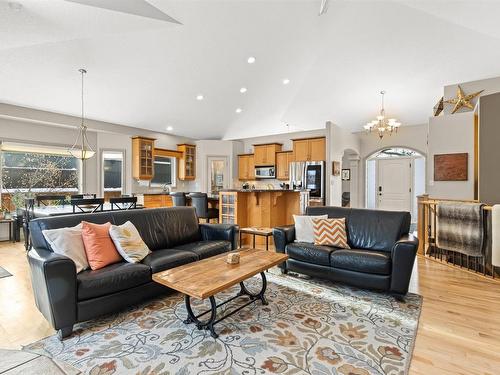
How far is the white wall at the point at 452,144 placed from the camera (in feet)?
16.3

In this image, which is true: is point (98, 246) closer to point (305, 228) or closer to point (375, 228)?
point (305, 228)

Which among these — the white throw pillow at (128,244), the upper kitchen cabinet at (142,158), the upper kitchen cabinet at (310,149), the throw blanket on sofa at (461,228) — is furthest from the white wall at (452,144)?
the upper kitchen cabinet at (142,158)

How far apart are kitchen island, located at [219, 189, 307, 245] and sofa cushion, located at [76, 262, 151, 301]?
2740 millimetres

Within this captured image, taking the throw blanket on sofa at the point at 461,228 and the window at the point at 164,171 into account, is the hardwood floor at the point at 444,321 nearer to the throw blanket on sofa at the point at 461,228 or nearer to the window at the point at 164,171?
the throw blanket on sofa at the point at 461,228

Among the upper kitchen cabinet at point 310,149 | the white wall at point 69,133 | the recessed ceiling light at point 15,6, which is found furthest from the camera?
the upper kitchen cabinet at point 310,149

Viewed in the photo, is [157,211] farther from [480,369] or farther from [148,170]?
[148,170]

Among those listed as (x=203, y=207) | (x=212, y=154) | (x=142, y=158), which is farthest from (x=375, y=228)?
(x=212, y=154)

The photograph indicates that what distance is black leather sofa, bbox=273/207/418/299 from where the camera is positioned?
9.09ft

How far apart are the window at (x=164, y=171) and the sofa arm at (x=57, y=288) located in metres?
6.08

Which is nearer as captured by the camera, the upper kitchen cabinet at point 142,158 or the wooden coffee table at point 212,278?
the wooden coffee table at point 212,278

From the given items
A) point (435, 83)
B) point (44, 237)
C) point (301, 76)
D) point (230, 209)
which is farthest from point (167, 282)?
point (435, 83)

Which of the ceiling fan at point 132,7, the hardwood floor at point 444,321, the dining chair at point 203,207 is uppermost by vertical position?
the ceiling fan at point 132,7

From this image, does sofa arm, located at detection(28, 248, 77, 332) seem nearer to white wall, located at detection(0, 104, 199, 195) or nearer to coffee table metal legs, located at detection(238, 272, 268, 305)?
coffee table metal legs, located at detection(238, 272, 268, 305)

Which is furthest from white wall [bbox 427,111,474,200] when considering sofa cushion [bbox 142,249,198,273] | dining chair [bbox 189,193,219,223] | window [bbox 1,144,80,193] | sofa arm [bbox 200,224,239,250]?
window [bbox 1,144,80,193]
